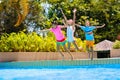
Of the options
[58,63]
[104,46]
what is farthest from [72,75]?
[104,46]

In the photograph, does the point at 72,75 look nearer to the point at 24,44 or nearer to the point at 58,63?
the point at 58,63

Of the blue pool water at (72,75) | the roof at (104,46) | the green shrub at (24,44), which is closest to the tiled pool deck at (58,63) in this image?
the blue pool water at (72,75)

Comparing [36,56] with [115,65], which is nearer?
[115,65]

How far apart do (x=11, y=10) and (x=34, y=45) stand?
197 inches

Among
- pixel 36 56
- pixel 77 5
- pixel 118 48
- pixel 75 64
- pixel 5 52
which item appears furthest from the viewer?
pixel 77 5

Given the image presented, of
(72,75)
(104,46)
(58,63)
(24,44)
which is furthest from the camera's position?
(104,46)

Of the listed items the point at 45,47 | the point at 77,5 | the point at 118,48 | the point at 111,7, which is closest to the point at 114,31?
the point at 111,7

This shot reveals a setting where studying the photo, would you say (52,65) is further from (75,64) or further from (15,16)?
(15,16)

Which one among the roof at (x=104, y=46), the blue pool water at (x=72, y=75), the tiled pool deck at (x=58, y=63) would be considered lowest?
the roof at (x=104, y=46)

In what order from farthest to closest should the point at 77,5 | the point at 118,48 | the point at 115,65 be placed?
the point at 77,5 < the point at 118,48 < the point at 115,65

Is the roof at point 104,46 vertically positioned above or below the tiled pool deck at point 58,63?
below

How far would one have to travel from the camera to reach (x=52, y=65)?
424 inches

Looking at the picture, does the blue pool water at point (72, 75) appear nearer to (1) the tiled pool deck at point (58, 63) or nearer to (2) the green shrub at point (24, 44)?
(1) the tiled pool deck at point (58, 63)

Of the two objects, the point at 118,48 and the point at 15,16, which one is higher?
the point at 15,16
